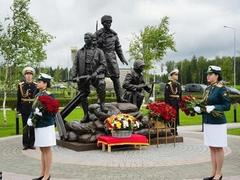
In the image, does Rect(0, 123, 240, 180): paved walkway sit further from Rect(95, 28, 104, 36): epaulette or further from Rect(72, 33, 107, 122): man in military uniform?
Rect(95, 28, 104, 36): epaulette

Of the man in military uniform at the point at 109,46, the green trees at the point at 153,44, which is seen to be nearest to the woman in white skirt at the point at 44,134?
the man in military uniform at the point at 109,46

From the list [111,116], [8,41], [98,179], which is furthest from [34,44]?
[98,179]

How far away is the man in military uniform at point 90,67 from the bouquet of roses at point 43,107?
17.0 ft

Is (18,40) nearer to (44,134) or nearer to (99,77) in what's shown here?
(99,77)

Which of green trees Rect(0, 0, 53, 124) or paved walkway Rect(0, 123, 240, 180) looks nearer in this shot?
paved walkway Rect(0, 123, 240, 180)

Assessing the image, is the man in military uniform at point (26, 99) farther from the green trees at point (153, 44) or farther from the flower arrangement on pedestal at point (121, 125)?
the green trees at point (153, 44)

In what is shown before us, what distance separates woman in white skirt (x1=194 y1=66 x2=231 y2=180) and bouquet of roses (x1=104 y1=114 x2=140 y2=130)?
393 centimetres

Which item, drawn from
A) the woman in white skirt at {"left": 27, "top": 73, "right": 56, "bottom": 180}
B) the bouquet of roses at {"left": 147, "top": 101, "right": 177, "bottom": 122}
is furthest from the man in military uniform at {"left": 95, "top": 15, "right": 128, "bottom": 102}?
the woman in white skirt at {"left": 27, "top": 73, "right": 56, "bottom": 180}

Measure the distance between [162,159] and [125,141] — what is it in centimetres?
154

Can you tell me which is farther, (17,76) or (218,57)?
(218,57)

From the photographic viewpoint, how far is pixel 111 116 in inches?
498

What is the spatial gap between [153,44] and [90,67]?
93.0 ft

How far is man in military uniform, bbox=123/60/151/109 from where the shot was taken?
1420 cm

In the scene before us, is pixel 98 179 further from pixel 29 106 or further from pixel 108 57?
pixel 108 57
